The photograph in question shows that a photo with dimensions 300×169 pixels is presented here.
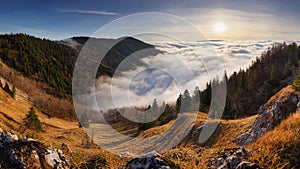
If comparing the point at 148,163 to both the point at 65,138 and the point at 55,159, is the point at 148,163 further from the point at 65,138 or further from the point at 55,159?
the point at 65,138

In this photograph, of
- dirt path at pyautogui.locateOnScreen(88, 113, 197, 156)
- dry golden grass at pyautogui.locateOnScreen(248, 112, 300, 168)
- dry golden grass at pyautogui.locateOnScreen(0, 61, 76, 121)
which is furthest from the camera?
dry golden grass at pyautogui.locateOnScreen(0, 61, 76, 121)

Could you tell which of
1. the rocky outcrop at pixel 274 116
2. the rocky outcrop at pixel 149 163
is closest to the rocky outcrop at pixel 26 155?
the rocky outcrop at pixel 149 163

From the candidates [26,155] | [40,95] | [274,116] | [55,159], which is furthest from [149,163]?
[40,95]

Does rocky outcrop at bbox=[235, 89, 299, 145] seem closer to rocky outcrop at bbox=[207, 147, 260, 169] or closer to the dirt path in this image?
the dirt path

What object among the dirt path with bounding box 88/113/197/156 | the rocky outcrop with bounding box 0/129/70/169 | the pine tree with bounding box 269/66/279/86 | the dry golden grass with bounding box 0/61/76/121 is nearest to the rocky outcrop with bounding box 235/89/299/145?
the dirt path with bounding box 88/113/197/156

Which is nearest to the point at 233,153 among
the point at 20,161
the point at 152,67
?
the point at 20,161

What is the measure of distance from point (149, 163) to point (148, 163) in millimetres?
31

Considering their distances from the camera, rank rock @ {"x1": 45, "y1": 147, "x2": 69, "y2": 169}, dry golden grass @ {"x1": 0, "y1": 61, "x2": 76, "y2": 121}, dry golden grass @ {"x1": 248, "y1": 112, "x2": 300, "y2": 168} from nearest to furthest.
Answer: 1. dry golden grass @ {"x1": 248, "y1": 112, "x2": 300, "y2": 168}
2. rock @ {"x1": 45, "y1": 147, "x2": 69, "y2": 169}
3. dry golden grass @ {"x1": 0, "y1": 61, "x2": 76, "y2": 121}

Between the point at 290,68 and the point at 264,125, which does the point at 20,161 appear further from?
the point at 290,68

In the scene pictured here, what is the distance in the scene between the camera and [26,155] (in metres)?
6.84

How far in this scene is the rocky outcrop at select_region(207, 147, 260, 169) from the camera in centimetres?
644

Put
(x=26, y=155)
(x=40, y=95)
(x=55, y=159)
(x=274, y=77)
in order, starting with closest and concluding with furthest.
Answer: (x=26, y=155), (x=55, y=159), (x=274, y=77), (x=40, y=95)

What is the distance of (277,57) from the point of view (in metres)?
140

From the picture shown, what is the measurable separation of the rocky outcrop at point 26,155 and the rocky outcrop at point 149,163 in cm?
230
